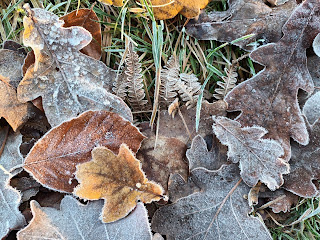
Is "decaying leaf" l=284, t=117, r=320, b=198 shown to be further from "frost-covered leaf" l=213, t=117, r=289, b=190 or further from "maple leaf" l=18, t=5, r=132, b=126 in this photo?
"maple leaf" l=18, t=5, r=132, b=126

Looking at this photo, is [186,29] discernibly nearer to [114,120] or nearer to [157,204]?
[114,120]

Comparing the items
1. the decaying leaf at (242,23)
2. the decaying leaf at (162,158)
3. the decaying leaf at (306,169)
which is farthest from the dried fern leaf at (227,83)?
the decaying leaf at (306,169)

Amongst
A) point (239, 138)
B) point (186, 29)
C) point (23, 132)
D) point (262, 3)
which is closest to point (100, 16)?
point (186, 29)

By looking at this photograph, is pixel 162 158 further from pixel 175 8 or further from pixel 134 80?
pixel 175 8

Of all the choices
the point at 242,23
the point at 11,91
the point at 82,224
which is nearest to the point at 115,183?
the point at 82,224

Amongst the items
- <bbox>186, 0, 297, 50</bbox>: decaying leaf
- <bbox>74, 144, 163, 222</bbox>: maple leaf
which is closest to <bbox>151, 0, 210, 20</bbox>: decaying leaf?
<bbox>186, 0, 297, 50</bbox>: decaying leaf

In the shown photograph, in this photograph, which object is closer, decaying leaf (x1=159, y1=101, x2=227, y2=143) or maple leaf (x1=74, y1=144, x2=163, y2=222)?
maple leaf (x1=74, y1=144, x2=163, y2=222)
